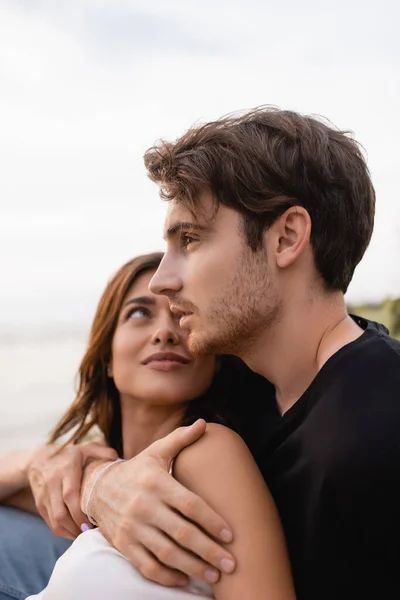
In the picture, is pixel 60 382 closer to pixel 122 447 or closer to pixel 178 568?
pixel 122 447

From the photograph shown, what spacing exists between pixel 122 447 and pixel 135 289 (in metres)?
0.59

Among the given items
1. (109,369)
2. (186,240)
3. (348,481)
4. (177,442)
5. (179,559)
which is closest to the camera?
(348,481)

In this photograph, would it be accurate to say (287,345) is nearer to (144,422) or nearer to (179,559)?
(179,559)

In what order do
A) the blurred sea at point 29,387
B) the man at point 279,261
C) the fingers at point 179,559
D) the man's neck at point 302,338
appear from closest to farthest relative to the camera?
the fingers at point 179,559 → the man at point 279,261 → the man's neck at point 302,338 → the blurred sea at point 29,387

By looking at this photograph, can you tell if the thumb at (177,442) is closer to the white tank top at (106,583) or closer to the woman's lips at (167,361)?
the white tank top at (106,583)

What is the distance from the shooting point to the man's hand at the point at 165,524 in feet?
4.89

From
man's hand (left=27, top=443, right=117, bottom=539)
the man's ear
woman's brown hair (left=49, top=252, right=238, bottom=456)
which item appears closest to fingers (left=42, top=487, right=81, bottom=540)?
man's hand (left=27, top=443, right=117, bottom=539)

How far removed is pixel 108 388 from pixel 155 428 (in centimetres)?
30

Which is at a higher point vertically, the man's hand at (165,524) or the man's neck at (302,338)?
the man's neck at (302,338)

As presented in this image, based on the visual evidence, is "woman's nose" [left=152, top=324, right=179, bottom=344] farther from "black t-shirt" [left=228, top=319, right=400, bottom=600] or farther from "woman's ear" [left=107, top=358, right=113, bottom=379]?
"black t-shirt" [left=228, top=319, right=400, bottom=600]

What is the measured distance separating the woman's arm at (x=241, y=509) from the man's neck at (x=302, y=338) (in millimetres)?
267

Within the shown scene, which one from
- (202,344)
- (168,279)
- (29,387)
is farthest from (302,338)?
(29,387)

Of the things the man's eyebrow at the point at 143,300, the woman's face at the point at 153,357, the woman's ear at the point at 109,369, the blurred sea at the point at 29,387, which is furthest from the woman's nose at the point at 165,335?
the blurred sea at the point at 29,387

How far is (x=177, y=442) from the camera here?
5.41ft
